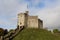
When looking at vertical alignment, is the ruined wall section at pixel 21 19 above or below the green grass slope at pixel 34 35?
above

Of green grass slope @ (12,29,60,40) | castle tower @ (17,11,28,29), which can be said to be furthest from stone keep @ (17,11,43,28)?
green grass slope @ (12,29,60,40)

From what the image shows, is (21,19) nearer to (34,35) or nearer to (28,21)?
(28,21)

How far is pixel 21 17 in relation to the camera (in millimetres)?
66625

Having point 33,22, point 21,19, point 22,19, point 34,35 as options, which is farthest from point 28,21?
point 34,35

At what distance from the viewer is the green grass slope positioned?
56781 mm

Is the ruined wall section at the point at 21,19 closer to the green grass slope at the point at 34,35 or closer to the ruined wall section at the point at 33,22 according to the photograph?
the ruined wall section at the point at 33,22

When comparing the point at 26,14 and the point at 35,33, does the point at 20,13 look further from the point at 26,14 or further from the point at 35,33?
the point at 35,33

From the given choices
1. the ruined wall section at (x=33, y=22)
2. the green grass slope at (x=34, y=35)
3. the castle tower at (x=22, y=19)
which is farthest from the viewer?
the ruined wall section at (x=33, y=22)

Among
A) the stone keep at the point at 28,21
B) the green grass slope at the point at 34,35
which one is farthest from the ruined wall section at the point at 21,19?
the green grass slope at the point at 34,35

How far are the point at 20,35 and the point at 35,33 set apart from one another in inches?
184

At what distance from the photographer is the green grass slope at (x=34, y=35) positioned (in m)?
56.8

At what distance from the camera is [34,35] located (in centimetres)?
5850

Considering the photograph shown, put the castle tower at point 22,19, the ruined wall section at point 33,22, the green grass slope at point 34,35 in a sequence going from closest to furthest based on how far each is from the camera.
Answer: the green grass slope at point 34,35 → the castle tower at point 22,19 → the ruined wall section at point 33,22

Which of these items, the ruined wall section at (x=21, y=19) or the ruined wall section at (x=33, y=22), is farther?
the ruined wall section at (x=33, y=22)
